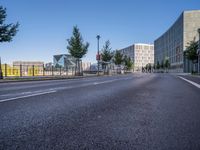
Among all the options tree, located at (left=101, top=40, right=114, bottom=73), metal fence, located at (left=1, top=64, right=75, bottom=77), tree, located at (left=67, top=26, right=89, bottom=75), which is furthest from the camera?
tree, located at (left=101, top=40, right=114, bottom=73)

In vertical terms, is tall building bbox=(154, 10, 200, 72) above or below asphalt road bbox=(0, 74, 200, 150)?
above

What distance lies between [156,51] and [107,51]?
364ft

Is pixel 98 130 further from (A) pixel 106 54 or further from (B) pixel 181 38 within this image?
(B) pixel 181 38

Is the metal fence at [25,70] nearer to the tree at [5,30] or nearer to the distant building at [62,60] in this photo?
the tree at [5,30]

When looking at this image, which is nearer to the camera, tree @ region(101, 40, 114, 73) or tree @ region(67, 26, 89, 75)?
tree @ region(67, 26, 89, 75)

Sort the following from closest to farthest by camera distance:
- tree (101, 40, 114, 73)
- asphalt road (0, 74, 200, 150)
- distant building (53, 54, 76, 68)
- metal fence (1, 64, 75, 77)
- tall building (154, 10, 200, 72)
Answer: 1. asphalt road (0, 74, 200, 150)
2. metal fence (1, 64, 75, 77)
3. tree (101, 40, 114, 73)
4. tall building (154, 10, 200, 72)
5. distant building (53, 54, 76, 68)

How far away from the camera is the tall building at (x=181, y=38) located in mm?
99500

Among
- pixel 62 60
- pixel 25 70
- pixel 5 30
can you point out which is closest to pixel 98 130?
pixel 5 30

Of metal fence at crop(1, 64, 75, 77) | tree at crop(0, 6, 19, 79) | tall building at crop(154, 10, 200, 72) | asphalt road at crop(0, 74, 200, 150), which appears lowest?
asphalt road at crop(0, 74, 200, 150)

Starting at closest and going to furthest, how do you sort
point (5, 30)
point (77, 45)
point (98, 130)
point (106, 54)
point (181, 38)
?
1. point (98, 130)
2. point (5, 30)
3. point (77, 45)
4. point (106, 54)
5. point (181, 38)

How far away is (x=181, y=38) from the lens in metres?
104

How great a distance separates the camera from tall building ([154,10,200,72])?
9950 cm

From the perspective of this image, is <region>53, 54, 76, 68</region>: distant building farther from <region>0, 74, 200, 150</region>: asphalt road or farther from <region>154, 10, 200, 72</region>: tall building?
<region>0, 74, 200, 150</region>: asphalt road

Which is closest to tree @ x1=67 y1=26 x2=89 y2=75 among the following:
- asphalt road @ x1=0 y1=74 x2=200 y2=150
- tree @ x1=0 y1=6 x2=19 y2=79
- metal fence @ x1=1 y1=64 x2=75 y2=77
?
metal fence @ x1=1 y1=64 x2=75 y2=77
